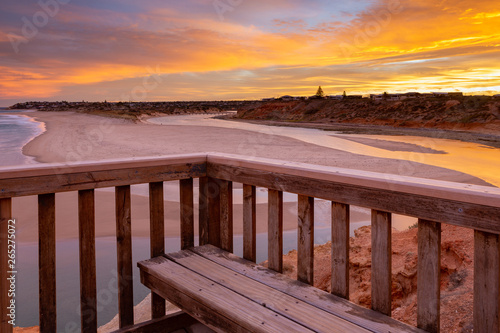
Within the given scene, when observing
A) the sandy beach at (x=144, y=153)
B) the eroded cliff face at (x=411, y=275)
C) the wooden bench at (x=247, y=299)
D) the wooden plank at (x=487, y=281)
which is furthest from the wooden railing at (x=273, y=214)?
the sandy beach at (x=144, y=153)

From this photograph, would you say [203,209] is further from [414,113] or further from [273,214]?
[414,113]

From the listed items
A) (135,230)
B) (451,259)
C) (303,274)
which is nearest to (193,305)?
(303,274)

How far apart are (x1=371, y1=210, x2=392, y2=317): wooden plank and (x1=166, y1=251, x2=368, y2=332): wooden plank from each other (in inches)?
8.9

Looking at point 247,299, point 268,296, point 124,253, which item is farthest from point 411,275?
point 124,253

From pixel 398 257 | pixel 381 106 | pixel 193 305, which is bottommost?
pixel 398 257

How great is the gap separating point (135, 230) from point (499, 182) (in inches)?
336

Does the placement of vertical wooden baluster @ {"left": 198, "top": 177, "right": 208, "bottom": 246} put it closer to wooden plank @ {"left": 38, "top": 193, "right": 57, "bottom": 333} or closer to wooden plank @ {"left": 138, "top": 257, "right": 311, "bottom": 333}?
wooden plank @ {"left": 138, "top": 257, "right": 311, "bottom": 333}

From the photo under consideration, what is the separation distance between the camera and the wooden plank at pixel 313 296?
189cm

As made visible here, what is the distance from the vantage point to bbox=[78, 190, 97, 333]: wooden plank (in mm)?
2447

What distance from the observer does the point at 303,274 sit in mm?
2363

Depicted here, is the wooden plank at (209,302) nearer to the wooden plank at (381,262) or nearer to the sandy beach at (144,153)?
the wooden plank at (381,262)

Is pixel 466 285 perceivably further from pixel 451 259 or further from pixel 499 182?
pixel 499 182

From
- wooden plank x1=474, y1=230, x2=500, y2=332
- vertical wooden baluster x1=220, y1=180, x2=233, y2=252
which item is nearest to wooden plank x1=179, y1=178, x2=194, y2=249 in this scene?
vertical wooden baluster x1=220, y1=180, x2=233, y2=252

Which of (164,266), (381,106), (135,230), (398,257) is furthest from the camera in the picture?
(381,106)
